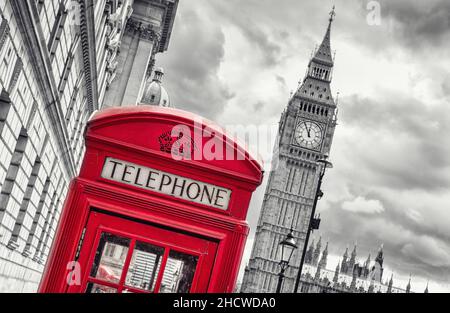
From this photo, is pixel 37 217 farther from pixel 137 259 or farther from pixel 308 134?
pixel 308 134

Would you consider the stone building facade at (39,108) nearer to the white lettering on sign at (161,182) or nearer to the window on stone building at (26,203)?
the window on stone building at (26,203)

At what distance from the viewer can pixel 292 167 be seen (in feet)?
327

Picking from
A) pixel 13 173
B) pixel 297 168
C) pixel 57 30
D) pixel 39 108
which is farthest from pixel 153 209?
pixel 297 168

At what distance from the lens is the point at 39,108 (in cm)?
1578

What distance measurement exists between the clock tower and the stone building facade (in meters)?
71.5

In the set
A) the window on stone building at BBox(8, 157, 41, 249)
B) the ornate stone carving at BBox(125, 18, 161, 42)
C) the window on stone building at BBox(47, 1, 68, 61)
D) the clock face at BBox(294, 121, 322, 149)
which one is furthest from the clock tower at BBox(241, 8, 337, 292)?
the window on stone building at BBox(47, 1, 68, 61)

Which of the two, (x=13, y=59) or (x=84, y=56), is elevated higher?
(x=84, y=56)

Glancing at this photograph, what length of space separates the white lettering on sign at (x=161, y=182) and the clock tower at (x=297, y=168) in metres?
93.7

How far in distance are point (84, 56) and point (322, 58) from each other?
282 ft

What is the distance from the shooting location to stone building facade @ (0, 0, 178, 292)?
1230 cm

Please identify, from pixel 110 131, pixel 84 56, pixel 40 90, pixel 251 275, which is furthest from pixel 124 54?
pixel 251 275

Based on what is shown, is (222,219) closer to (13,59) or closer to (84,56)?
(13,59)

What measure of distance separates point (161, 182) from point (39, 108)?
12.4 metres

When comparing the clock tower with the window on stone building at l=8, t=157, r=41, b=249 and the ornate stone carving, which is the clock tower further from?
the window on stone building at l=8, t=157, r=41, b=249
